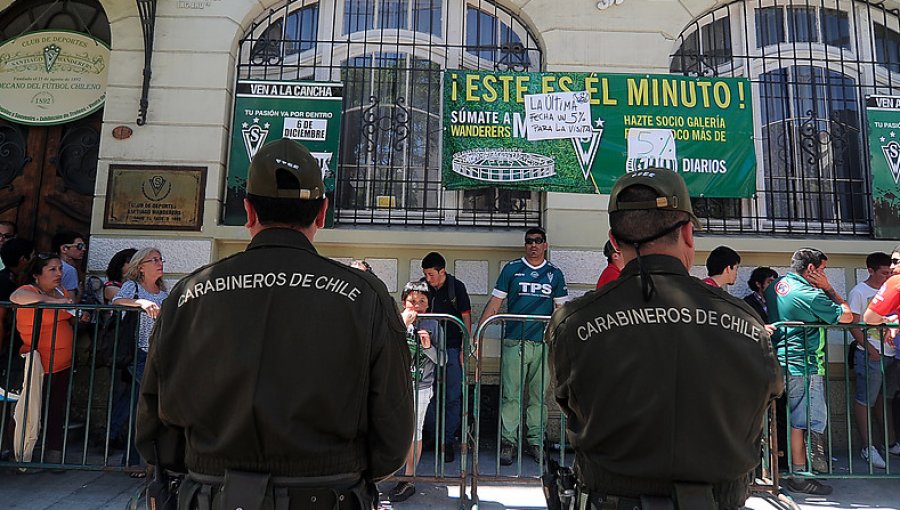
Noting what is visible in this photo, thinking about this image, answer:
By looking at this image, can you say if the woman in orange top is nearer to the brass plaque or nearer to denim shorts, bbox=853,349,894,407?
the brass plaque

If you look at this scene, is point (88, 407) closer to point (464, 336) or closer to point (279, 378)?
point (464, 336)

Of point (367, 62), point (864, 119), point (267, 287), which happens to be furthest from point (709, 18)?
point (267, 287)

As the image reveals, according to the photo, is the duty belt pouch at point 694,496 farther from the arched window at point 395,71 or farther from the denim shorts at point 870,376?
the arched window at point 395,71

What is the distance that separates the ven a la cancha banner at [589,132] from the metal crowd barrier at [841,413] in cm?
220

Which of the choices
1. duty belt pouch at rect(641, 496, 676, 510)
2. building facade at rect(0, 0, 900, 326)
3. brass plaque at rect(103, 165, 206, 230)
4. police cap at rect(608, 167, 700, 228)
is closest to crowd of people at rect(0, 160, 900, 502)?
brass plaque at rect(103, 165, 206, 230)

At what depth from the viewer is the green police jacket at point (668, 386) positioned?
169cm

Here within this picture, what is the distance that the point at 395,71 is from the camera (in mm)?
7000

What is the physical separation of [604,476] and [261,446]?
1007 mm

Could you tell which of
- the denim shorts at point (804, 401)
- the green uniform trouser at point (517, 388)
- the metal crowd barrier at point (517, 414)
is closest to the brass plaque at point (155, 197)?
the metal crowd barrier at point (517, 414)

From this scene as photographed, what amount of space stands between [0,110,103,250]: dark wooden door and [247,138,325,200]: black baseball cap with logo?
19.6 ft

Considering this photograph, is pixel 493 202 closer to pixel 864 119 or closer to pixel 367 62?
pixel 367 62

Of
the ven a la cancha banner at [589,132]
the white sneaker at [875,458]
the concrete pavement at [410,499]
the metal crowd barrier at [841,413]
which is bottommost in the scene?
the concrete pavement at [410,499]

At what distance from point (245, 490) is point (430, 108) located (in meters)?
5.79

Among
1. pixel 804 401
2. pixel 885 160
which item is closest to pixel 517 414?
pixel 804 401
